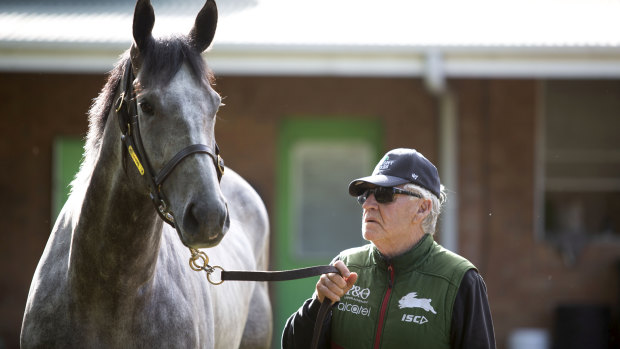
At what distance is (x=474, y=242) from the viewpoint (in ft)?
28.3

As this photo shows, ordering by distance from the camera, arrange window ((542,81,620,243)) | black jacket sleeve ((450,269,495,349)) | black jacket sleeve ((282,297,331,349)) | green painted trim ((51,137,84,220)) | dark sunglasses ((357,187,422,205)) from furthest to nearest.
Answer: window ((542,81,620,243))
green painted trim ((51,137,84,220))
black jacket sleeve ((282,297,331,349))
dark sunglasses ((357,187,422,205))
black jacket sleeve ((450,269,495,349))

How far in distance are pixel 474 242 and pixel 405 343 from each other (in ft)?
20.2

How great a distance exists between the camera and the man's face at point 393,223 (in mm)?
2783

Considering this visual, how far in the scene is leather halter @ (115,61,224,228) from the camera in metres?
2.58

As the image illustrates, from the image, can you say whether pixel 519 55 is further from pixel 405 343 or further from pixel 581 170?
pixel 405 343

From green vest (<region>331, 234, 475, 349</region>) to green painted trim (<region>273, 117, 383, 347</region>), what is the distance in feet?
18.9

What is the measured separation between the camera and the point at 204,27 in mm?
2967

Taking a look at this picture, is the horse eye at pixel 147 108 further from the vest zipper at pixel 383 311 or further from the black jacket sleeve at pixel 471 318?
the black jacket sleeve at pixel 471 318

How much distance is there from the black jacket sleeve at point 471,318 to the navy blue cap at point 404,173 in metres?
0.38

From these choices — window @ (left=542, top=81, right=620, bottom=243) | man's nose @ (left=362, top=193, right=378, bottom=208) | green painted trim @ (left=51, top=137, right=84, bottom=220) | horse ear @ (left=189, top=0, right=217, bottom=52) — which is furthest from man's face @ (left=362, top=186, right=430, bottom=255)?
window @ (left=542, top=81, right=620, bottom=243)

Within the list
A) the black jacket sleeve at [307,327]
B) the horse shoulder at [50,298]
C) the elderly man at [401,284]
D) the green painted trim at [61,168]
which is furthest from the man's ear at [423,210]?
the green painted trim at [61,168]

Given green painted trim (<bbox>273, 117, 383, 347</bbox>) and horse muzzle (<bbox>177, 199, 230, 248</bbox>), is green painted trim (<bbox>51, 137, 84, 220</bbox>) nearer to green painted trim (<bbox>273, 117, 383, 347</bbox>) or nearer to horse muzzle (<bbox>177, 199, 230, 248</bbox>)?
green painted trim (<bbox>273, 117, 383, 347</bbox>)

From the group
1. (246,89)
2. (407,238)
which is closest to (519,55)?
(246,89)

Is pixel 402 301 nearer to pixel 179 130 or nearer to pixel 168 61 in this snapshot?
pixel 179 130
